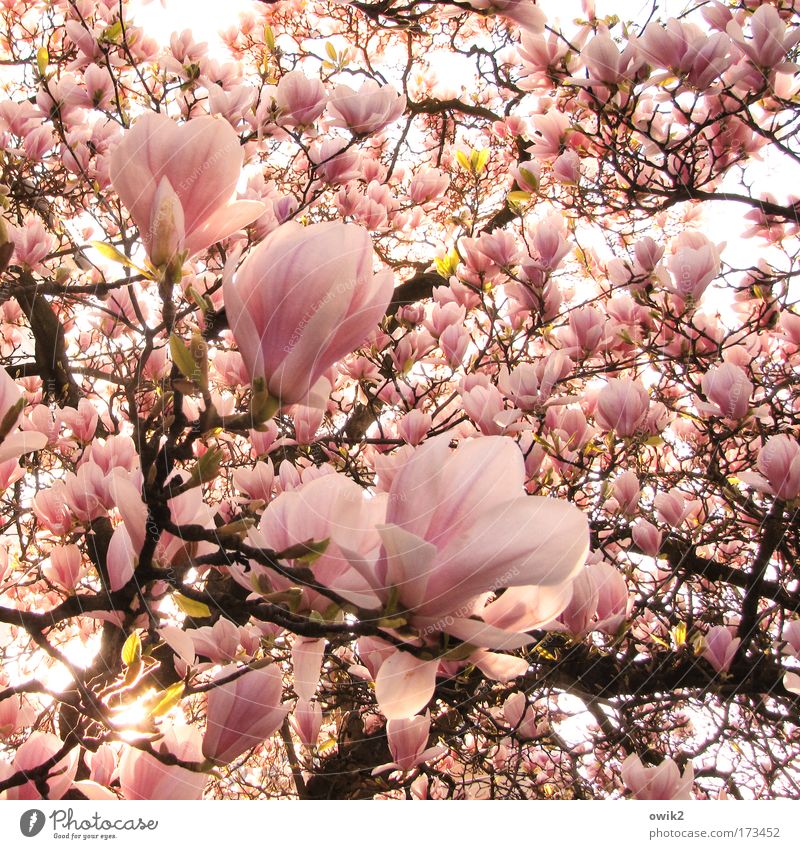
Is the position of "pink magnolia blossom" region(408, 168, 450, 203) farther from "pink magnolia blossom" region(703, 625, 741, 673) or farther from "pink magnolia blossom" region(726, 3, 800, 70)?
"pink magnolia blossom" region(703, 625, 741, 673)

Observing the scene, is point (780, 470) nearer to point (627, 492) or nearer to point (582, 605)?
point (627, 492)

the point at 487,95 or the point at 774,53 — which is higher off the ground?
the point at 487,95

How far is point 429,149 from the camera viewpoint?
1377mm

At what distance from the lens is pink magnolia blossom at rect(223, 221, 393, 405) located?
0.24 m

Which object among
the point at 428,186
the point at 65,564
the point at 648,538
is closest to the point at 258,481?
the point at 65,564

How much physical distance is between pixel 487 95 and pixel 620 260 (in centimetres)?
95

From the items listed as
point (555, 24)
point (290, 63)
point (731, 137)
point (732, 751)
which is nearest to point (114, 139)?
point (290, 63)

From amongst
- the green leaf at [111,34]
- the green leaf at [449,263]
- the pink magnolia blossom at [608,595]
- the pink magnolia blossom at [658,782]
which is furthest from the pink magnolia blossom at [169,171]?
the green leaf at [111,34]

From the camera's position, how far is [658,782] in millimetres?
509

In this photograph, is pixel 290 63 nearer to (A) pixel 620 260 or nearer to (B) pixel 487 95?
(B) pixel 487 95

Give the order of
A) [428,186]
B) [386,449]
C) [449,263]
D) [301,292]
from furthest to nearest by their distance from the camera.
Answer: [428,186], [386,449], [449,263], [301,292]

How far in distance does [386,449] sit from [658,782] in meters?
0.55

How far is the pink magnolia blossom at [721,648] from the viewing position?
0.62 meters

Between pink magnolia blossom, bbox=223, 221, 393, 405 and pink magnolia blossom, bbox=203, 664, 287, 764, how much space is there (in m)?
0.17
